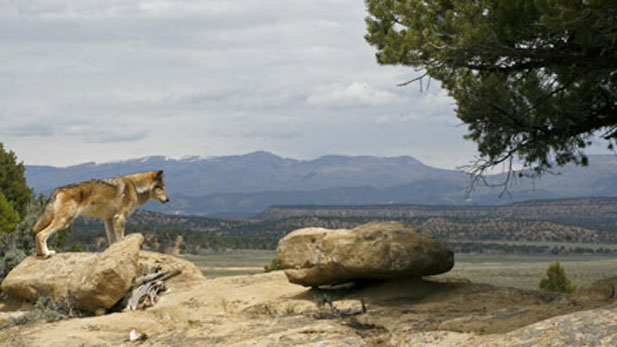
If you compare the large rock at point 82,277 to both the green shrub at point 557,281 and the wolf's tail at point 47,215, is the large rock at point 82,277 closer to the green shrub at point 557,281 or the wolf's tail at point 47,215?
the wolf's tail at point 47,215

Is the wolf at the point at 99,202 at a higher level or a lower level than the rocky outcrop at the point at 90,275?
higher

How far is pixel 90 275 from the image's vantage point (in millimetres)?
15547

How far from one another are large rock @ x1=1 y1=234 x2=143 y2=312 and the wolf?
2.11ft

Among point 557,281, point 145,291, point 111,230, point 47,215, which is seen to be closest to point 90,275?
point 145,291

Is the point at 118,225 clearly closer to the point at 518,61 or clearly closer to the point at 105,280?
the point at 105,280

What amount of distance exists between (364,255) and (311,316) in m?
1.74

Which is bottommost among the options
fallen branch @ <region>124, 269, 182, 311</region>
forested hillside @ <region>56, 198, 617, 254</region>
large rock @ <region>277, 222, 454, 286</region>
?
forested hillside @ <region>56, 198, 617, 254</region>

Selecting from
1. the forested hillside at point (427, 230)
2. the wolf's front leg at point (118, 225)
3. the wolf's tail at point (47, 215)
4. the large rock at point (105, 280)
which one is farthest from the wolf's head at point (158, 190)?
the forested hillside at point (427, 230)

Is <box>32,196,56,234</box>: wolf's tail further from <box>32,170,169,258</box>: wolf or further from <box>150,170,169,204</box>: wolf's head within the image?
<box>150,170,169,204</box>: wolf's head

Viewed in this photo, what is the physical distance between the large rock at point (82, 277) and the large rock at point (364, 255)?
4164 millimetres

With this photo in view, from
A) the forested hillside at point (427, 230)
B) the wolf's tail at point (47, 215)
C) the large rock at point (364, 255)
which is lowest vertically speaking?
the forested hillside at point (427, 230)

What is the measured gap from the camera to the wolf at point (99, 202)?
16.9 m

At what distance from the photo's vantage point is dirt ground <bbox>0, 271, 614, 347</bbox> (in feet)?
33.1

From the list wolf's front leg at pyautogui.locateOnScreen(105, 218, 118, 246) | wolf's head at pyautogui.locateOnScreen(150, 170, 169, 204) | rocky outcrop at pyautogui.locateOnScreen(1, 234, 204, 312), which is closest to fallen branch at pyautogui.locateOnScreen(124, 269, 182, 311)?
rocky outcrop at pyautogui.locateOnScreen(1, 234, 204, 312)
